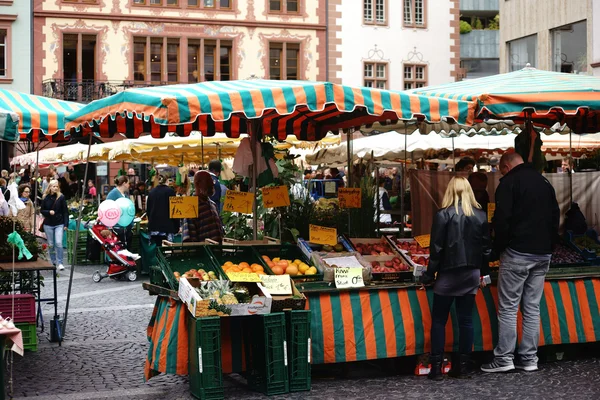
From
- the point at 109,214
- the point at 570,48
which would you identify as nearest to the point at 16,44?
the point at 570,48

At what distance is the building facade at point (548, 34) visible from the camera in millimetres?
23312

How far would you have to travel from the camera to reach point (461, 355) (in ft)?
25.4

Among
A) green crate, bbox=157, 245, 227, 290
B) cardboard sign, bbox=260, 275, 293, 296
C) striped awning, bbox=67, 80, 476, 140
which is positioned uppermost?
striped awning, bbox=67, 80, 476, 140

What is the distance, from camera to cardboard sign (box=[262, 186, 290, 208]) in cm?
891

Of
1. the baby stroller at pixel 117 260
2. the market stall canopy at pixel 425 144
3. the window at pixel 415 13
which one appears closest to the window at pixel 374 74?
the window at pixel 415 13

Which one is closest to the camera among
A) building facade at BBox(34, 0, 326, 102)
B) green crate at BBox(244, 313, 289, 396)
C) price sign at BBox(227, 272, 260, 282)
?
green crate at BBox(244, 313, 289, 396)

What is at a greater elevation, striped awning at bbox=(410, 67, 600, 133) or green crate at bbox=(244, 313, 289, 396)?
striped awning at bbox=(410, 67, 600, 133)

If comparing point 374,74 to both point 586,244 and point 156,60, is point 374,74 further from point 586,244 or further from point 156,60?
point 586,244

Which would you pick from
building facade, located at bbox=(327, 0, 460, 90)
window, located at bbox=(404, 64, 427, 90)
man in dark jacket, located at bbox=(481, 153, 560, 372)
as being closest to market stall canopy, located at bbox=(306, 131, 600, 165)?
man in dark jacket, located at bbox=(481, 153, 560, 372)

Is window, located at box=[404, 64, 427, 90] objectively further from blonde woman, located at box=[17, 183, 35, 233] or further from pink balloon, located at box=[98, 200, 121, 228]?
pink balloon, located at box=[98, 200, 121, 228]

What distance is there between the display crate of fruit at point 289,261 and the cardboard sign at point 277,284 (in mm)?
322

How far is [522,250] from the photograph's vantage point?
7.74m

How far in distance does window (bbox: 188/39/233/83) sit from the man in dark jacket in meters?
29.5

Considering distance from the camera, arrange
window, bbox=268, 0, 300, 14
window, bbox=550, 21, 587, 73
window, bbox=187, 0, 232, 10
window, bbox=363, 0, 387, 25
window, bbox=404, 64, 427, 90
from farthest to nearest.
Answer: window, bbox=404, 64, 427, 90
window, bbox=363, 0, 387, 25
window, bbox=268, 0, 300, 14
window, bbox=187, 0, 232, 10
window, bbox=550, 21, 587, 73
